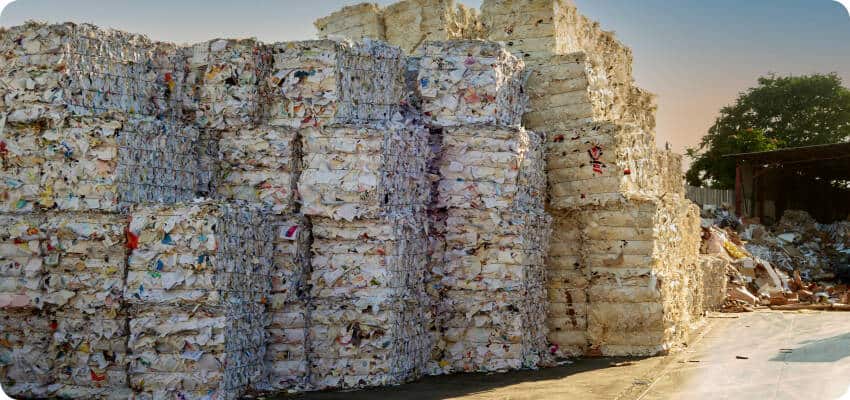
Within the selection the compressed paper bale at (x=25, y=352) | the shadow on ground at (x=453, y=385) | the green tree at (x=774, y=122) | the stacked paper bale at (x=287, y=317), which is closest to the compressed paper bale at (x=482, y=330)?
the shadow on ground at (x=453, y=385)

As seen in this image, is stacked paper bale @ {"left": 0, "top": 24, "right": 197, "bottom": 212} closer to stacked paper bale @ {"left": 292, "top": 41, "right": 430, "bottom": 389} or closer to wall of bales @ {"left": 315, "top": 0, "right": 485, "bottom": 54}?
stacked paper bale @ {"left": 292, "top": 41, "right": 430, "bottom": 389}

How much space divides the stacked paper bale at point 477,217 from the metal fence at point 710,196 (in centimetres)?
1602

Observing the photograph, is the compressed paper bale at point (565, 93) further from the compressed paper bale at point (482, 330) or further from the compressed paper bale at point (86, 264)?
the compressed paper bale at point (86, 264)

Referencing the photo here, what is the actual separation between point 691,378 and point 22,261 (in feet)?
16.4

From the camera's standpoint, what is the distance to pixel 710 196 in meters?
24.2

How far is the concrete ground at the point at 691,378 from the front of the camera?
6.42 metres

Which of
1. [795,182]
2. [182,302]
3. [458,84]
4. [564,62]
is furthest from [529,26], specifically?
[795,182]

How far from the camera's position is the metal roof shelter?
21578mm

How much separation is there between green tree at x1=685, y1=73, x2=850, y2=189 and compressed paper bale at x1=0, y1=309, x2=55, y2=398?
2737 cm

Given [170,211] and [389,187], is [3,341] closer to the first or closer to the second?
[170,211]

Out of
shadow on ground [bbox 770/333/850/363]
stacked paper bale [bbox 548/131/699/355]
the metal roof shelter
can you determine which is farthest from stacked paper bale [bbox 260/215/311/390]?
the metal roof shelter

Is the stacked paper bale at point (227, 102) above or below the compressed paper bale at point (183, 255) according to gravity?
above

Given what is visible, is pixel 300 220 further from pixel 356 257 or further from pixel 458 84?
pixel 458 84

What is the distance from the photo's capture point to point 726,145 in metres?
31.7
